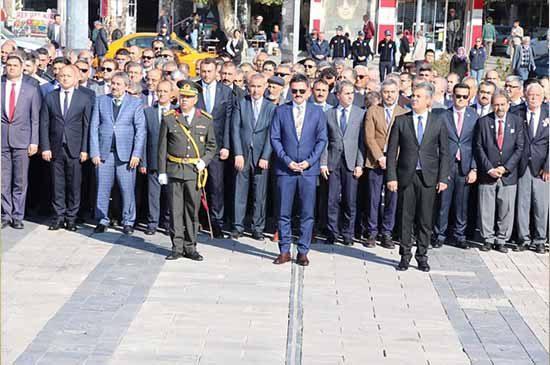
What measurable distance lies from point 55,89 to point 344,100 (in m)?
3.43

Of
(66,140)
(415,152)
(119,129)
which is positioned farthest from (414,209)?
(66,140)

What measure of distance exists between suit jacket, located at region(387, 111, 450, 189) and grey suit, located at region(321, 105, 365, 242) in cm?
104

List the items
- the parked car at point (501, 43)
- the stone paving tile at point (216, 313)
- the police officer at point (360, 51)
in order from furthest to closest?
the parked car at point (501, 43), the police officer at point (360, 51), the stone paving tile at point (216, 313)

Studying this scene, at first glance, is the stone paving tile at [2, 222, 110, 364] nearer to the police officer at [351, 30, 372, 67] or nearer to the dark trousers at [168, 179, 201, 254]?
the dark trousers at [168, 179, 201, 254]

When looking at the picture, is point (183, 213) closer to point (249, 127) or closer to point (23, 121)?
point (249, 127)

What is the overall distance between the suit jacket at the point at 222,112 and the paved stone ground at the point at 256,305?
3.90 feet

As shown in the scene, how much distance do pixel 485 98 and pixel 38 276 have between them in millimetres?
5532

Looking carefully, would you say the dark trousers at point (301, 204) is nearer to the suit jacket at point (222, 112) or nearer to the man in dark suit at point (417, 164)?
the man in dark suit at point (417, 164)

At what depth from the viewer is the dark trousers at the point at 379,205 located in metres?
12.8

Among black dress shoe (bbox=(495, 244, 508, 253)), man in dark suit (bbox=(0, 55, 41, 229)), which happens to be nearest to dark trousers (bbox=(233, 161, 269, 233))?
man in dark suit (bbox=(0, 55, 41, 229))

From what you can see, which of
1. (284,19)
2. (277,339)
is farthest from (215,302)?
(284,19)

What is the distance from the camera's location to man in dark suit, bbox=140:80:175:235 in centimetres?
1283

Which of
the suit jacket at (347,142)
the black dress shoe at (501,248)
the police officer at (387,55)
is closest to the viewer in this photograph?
the suit jacket at (347,142)

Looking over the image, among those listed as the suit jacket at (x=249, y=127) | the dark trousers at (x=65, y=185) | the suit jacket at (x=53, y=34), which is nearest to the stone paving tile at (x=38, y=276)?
the dark trousers at (x=65, y=185)
